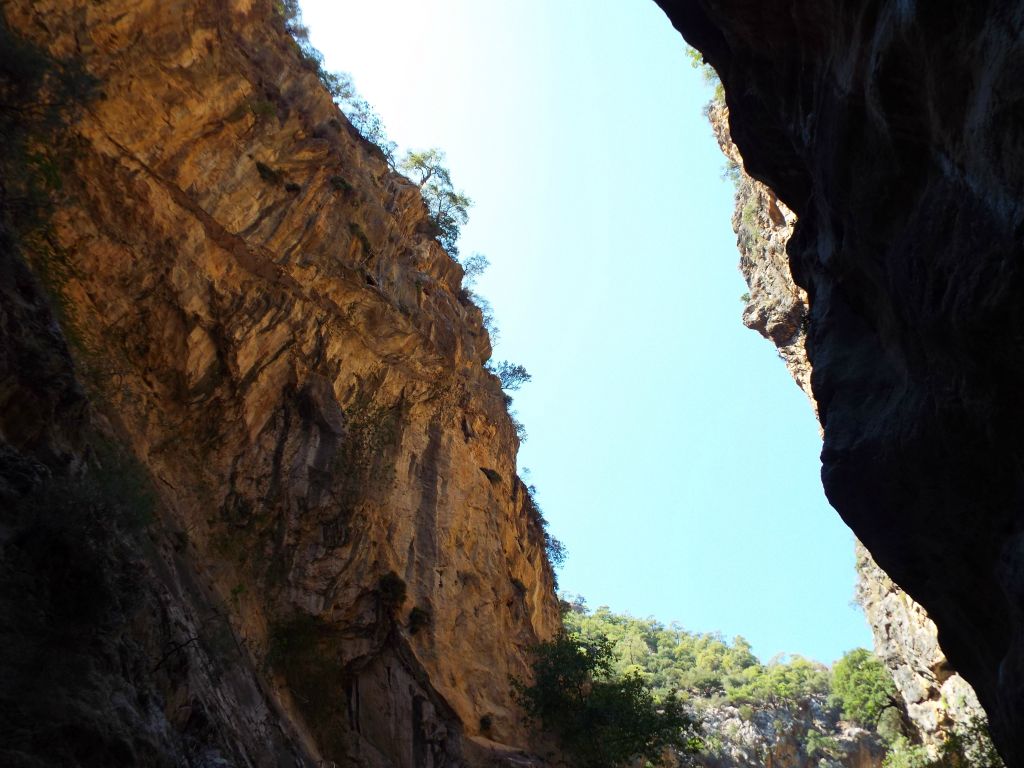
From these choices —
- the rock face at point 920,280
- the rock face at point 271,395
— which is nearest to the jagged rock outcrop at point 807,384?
the rock face at point 920,280

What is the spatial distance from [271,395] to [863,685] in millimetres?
49449

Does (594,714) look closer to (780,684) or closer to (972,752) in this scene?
(972,752)

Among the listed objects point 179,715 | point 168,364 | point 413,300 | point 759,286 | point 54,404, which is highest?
point 759,286

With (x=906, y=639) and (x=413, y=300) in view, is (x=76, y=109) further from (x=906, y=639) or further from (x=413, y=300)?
(x=906, y=639)

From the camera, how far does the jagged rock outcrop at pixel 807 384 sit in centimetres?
3206

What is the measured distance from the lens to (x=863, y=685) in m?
52.6

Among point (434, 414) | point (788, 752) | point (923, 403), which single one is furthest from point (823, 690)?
point (923, 403)

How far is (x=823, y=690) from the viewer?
73.8m

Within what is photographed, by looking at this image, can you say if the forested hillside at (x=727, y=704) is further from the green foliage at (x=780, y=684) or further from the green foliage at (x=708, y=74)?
the green foliage at (x=708, y=74)

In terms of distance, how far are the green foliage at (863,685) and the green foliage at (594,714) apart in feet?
88.4

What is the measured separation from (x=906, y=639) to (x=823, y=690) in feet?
150

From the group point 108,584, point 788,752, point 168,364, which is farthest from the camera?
point 788,752

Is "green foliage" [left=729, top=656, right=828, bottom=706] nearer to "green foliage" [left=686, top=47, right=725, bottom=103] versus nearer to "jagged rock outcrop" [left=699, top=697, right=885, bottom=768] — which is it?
"jagged rock outcrop" [left=699, top=697, right=885, bottom=768]

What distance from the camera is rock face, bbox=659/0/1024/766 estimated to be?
835 centimetres
